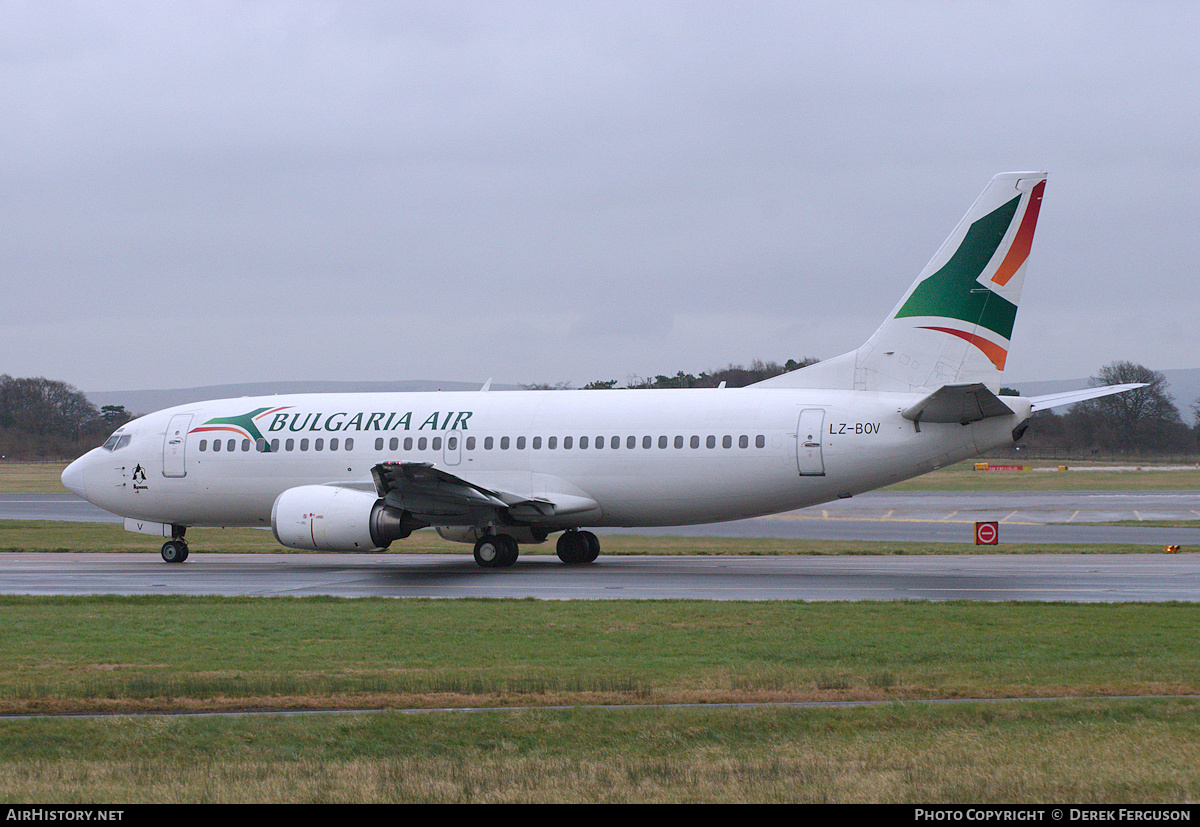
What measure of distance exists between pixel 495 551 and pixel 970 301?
1129 cm

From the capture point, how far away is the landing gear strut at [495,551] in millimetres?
26828

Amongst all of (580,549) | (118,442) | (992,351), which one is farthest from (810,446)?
(118,442)

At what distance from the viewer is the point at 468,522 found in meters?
27.1

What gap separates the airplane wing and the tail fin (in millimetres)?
7546

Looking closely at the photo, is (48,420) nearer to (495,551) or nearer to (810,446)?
(495,551)

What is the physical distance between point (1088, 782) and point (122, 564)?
83.0 feet

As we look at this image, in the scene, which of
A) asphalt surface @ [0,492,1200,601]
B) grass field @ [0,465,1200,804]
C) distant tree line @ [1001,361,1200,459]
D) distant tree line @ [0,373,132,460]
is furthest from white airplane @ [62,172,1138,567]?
distant tree line @ [1001,361,1200,459]

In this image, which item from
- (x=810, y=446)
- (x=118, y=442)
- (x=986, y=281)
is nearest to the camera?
(x=986, y=281)

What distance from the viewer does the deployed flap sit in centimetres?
2292

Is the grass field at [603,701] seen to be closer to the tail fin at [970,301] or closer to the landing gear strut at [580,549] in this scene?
the tail fin at [970,301]

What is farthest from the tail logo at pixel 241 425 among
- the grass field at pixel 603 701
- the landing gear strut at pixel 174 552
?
the grass field at pixel 603 701

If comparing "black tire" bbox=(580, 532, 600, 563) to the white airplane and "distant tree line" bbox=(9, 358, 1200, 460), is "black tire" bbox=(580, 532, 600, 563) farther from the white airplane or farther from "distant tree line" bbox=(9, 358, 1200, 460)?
"distant tree line" bbox=(9, 358, 1200, 460)

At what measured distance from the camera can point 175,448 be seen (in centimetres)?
3038
